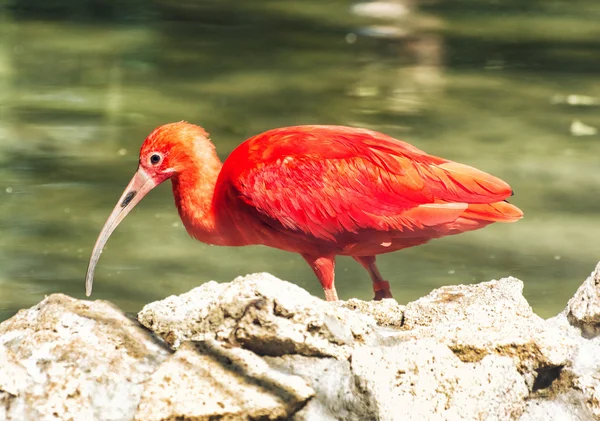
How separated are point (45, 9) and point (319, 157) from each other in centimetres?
921

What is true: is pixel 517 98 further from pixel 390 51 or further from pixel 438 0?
pixel 438 0

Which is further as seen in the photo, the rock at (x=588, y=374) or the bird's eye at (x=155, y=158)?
the bird's eye at (x=155, y=158)

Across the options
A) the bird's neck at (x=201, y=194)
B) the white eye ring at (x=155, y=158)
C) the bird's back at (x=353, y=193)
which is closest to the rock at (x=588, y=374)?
the bird's back at (x=353, y=193)

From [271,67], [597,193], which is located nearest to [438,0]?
[271,67]

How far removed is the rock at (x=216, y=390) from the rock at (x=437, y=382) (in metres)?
0.20

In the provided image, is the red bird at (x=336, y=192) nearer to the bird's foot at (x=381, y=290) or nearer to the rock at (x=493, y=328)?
the bird's foot at (x=381, y=290)

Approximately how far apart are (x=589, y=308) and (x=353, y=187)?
105 centimetres

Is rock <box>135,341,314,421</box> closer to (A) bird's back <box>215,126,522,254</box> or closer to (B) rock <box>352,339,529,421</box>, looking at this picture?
(B) rock <box>352,339,529,421</box>

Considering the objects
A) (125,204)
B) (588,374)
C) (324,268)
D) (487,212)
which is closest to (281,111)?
(125,204)

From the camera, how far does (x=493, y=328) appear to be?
143 inches

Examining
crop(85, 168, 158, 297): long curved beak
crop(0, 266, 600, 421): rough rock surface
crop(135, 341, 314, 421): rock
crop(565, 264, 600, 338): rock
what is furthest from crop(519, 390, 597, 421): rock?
crop(85, 168, 158, 297): long curved beak

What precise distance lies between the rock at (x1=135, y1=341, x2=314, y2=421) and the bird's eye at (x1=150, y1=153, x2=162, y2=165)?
4.48 feet

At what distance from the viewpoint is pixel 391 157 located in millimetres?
4492

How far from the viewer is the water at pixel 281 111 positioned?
6.53 metres
